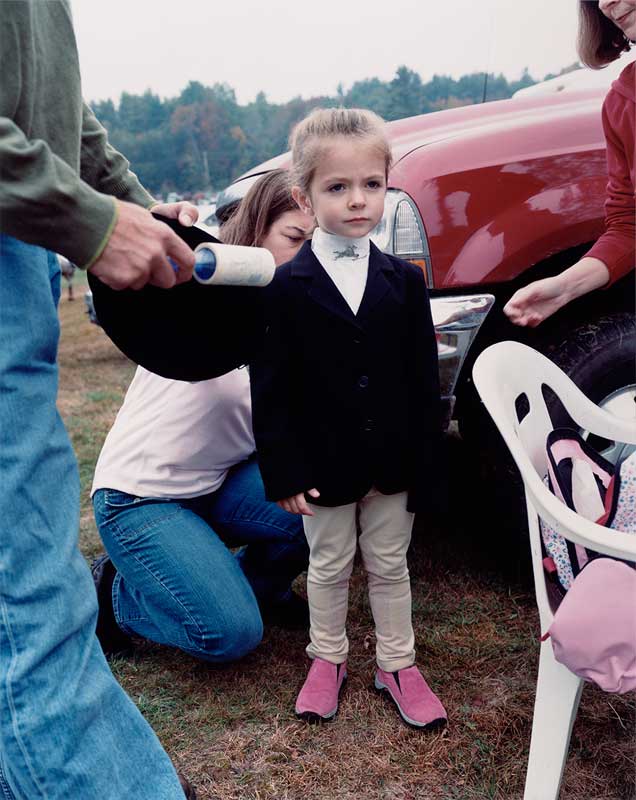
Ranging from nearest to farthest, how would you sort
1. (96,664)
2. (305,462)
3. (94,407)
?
(96,664) → (305,462) → (94,407)

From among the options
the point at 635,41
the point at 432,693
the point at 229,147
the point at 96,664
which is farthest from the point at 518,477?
the point at 229,147

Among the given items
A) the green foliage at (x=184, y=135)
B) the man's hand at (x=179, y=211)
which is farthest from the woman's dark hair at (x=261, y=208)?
the green foliage at (x=184, y=135)

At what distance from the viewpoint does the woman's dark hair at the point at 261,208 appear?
2.22 metres

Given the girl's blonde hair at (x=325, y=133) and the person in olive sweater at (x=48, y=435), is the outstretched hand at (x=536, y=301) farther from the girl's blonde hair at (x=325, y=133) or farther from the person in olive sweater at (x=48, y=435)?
Result: the person in olive sweater at (x=48, y=435)

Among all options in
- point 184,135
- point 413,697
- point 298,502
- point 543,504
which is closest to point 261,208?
point 298,502

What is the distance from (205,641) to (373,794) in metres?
0.61

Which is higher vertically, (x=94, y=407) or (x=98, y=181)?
(x=98, y=181)

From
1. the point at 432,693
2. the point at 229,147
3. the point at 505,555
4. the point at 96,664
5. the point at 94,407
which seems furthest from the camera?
the point at 229,147

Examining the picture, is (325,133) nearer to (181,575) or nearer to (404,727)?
(181,575)

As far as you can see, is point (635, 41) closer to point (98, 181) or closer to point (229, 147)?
point (98, 181)

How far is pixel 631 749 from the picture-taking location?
6.12 feet

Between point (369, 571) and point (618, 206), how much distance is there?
1145 millimetres

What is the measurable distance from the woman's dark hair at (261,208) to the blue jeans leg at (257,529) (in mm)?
699

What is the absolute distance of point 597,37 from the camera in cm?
199
